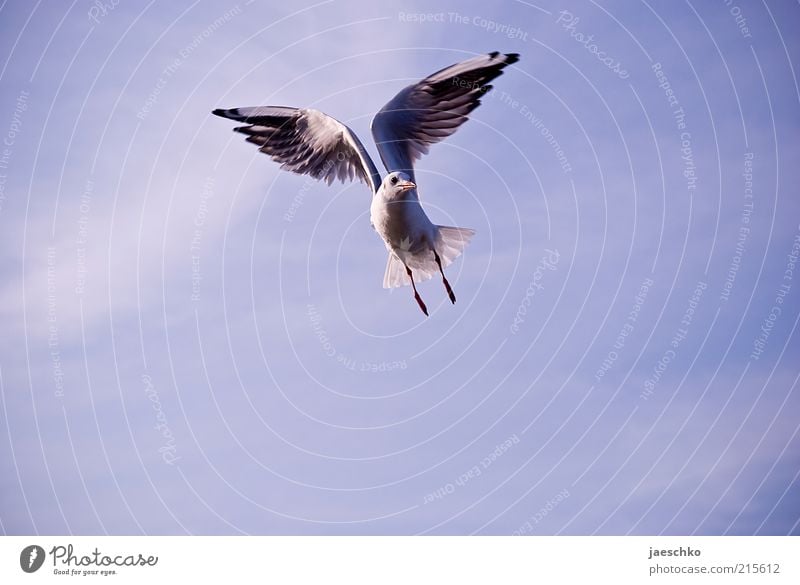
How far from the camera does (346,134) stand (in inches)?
506

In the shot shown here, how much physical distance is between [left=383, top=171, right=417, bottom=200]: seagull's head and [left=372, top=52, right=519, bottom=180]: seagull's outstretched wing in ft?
2.24

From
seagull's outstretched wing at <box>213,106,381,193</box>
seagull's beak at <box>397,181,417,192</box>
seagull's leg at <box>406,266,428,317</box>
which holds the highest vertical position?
seagull's outstretched wing at <box>213,106,381,193</box>

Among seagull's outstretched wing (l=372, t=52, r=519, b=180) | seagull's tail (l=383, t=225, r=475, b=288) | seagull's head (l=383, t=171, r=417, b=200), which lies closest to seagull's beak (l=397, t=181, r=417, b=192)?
seagull's head (l=383, t=171, r=417, b=200)

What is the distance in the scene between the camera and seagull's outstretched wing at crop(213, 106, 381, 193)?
1319cm

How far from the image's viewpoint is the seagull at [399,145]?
40.2ft

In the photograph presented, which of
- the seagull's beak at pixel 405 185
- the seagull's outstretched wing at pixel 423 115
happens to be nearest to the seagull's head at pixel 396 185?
the seagull's beak at pixel 405 185

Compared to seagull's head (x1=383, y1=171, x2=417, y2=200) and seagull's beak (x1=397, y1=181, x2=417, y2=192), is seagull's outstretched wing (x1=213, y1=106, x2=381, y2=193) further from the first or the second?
seagull's beak (x1=397, y1=181, x2=417, y2=192)

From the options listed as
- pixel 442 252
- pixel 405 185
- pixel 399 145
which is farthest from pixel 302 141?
pixel 442 252

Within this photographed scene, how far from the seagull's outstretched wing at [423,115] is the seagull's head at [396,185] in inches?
26.9

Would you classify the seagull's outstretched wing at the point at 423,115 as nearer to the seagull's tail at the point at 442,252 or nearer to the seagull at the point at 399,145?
Answer: the seagull at the point at 399,145
